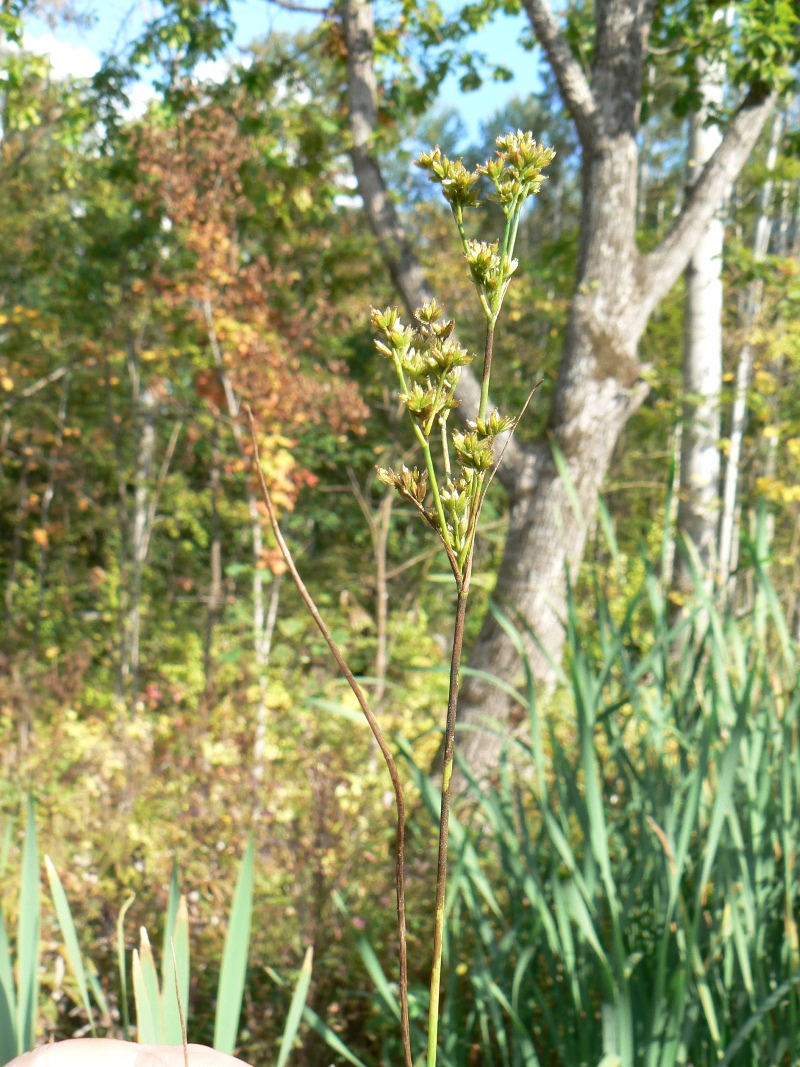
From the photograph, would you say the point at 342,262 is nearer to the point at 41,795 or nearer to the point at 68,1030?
the point at 41,795

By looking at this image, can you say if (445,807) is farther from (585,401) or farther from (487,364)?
(585,401)

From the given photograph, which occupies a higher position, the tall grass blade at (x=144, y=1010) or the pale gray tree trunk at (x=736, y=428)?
the pale gray tree trunk at (x=736, y=428)

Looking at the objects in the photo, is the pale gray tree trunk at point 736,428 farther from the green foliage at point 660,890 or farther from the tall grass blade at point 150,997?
the tall grass blade at point 150,997

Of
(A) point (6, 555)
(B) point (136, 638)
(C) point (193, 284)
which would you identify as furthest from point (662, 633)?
(A) point (6, 555)

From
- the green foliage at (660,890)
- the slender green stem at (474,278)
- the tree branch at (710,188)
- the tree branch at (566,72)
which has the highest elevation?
the tree branch at (566,72)

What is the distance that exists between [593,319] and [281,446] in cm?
272

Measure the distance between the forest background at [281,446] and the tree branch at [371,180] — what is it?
0.07ft

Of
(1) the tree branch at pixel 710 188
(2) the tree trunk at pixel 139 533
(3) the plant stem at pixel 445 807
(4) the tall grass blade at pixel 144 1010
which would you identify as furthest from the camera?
(2) the tree trunk at pixel 139 533

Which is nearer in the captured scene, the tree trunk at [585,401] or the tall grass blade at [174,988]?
the tall grass blade at [174,988]

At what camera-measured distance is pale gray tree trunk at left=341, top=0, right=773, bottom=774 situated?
141 inches

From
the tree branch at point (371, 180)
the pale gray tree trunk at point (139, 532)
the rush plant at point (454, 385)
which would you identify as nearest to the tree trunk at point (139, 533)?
the pale gray tree trunk at point (139, 532)

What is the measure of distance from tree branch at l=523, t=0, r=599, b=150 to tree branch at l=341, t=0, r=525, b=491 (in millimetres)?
904

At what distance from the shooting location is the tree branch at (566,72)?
366 cm

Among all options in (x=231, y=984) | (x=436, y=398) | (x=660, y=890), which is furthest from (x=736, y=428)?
(x=436, y=398)
